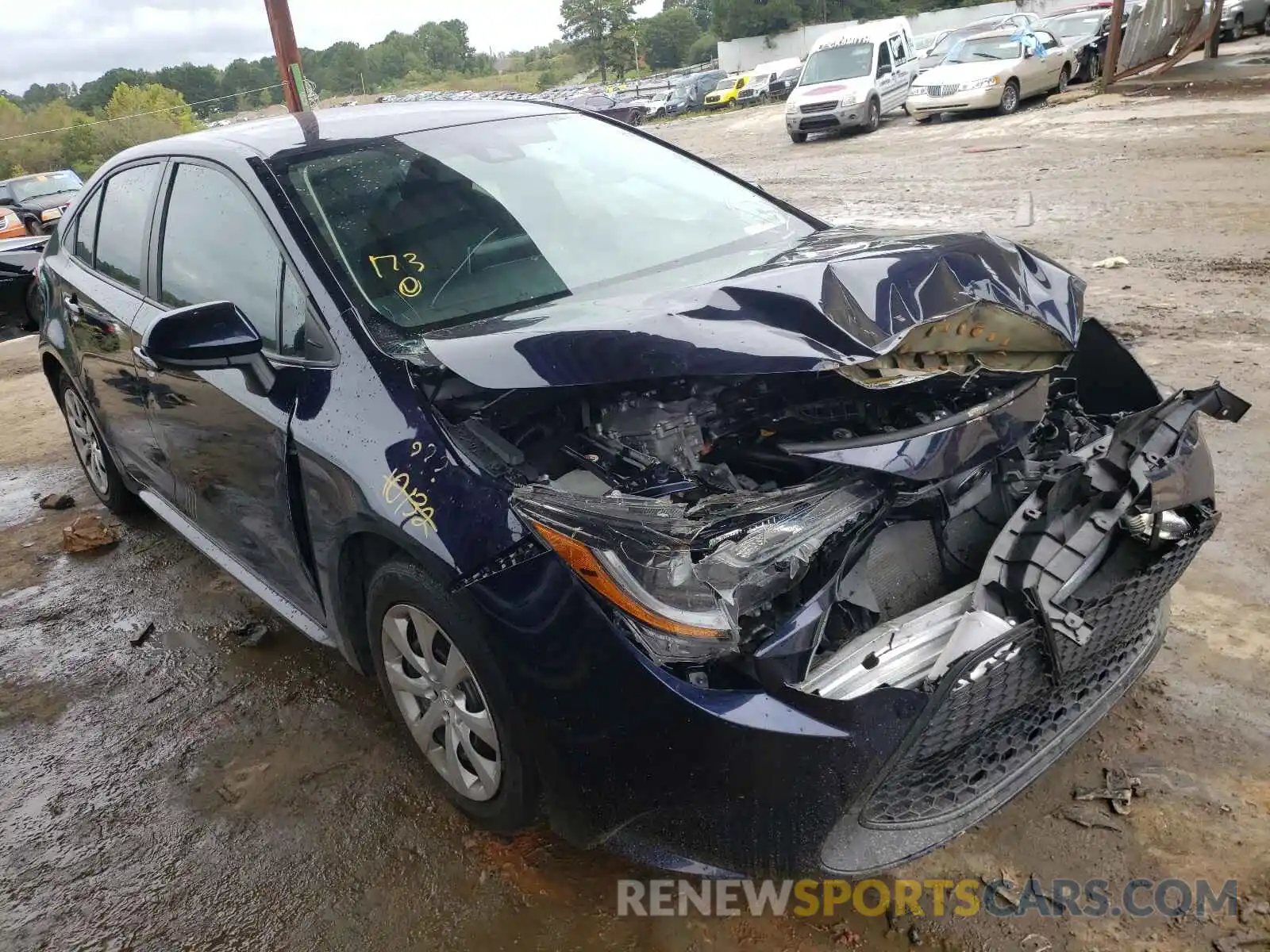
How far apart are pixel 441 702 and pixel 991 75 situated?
56.0ft

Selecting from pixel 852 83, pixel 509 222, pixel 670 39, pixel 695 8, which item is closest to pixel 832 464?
pixel 509 222

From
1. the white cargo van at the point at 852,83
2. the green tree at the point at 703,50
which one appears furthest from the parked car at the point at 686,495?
the green tree at the point at 703,50

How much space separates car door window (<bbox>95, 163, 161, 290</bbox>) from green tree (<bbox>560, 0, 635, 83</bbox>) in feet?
228

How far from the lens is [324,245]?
2.59 m

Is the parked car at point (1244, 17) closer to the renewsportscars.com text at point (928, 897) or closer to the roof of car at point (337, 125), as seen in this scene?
the roof of car at point (337, 125)

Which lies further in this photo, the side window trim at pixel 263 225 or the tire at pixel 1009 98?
the tire at pixel 1009 98

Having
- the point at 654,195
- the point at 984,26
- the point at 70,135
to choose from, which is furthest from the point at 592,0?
the point at 654,195

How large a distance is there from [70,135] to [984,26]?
2552cm

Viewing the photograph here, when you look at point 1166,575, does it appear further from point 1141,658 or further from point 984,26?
point 984,26

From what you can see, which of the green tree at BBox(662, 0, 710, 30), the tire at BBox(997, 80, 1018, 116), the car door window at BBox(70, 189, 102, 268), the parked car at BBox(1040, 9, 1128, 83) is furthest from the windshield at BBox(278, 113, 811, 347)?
the green tree at BBox(662, 0, 710, 30)

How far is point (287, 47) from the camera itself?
11.1 meters

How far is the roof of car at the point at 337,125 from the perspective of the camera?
9.80 feet

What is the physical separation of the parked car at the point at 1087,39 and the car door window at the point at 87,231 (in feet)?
62.1

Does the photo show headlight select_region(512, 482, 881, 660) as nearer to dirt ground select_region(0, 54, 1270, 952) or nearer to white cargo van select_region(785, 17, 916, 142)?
dirt ground select_region(0, 54, 1270, 952)
